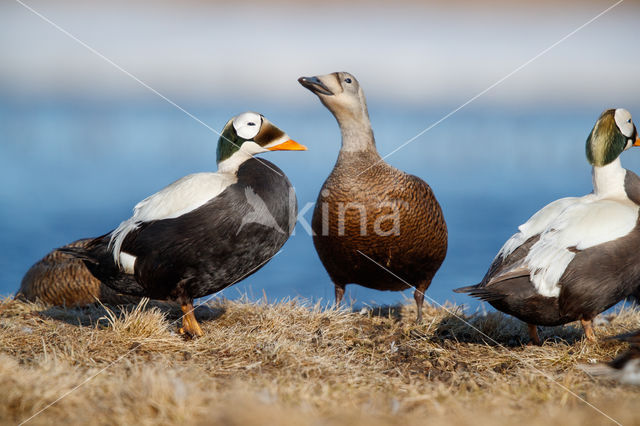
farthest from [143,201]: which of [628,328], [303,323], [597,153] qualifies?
[628,328]

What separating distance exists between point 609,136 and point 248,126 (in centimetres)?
251

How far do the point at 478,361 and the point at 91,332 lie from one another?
2.46 metres

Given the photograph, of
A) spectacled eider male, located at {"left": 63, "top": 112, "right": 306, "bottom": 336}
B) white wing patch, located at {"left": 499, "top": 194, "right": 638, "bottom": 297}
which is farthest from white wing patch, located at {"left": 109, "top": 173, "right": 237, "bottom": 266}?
white wing patch, located at {"left": 499, "top": 194, "right": 638, "bottom": 297}

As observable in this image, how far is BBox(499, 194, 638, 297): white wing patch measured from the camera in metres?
3.99

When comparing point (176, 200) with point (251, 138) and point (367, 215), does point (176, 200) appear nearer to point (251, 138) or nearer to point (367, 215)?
point (251, 138)

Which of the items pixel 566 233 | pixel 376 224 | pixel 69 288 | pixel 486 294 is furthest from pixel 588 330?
pixel 69 288

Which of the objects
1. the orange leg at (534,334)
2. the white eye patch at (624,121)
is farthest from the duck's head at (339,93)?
the orange leg at (534,334)

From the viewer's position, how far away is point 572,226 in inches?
163

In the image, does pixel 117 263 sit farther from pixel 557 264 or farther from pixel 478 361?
pixel 557 264

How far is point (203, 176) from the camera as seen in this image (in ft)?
14.3

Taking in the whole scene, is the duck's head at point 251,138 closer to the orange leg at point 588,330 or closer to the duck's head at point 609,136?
the duck's head at point 609,136

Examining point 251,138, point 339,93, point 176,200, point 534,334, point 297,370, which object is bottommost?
point 534,334

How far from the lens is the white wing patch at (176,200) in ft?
13.8

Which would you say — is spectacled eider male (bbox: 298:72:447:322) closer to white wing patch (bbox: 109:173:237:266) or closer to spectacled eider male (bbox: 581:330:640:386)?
white wing patch (bbox: 109:173:237:266)
